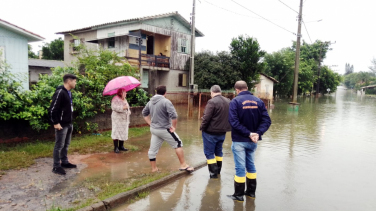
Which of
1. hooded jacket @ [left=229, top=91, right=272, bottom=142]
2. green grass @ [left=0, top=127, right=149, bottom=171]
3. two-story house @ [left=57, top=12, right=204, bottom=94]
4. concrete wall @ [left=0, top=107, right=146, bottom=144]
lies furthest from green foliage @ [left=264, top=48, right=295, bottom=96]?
hooded jacket @ [left=229, top=91, right=272, bottom=142]

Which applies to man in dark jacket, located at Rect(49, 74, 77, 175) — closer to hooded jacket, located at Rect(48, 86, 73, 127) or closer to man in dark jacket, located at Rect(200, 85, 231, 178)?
hooded jacket, located at Rect(48, 86, 73, 127)

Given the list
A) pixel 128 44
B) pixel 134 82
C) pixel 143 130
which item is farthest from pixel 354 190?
pixel 128 44

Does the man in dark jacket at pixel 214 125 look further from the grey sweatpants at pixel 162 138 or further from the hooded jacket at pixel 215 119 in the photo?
the grey sweatpants at pixel 162 138

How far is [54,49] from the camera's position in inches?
1384

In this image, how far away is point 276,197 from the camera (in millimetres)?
4535

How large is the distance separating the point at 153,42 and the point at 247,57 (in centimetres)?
765

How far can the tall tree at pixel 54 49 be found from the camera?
115 feet

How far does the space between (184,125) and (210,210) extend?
8.19m

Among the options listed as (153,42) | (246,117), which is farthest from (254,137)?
(153,42)

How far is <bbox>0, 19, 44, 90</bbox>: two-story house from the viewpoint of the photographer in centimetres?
1145

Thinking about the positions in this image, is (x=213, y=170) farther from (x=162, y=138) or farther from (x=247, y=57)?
(x=247, y=57)

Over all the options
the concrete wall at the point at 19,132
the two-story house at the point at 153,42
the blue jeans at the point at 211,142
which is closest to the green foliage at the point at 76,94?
the concrete wall at the point at 19,132

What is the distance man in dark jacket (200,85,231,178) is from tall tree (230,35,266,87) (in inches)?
639

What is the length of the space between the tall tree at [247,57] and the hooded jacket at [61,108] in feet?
55.8
